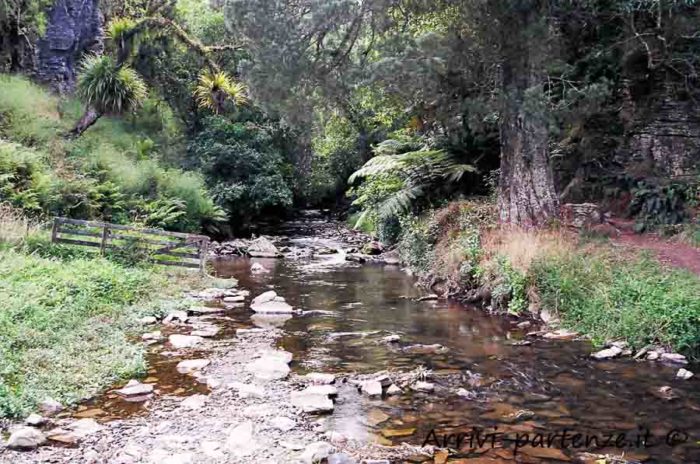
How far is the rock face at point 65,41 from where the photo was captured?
1911cm

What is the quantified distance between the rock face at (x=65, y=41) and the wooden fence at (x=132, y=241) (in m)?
10.3

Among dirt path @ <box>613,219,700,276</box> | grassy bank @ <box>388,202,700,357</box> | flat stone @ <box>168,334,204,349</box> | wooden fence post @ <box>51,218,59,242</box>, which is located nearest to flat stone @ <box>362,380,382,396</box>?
flat stone @ <box>168,334,204,349</box>

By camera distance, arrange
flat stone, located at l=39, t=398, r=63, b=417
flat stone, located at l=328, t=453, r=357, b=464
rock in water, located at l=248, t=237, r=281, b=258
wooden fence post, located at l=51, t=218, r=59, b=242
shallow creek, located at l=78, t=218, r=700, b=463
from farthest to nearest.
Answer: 1. rock in water, located at l=248, t=237, r=281, b=258
2. wooden fence post, located at l=51, t=218, r=59, b=242
3. flat stone, located at l=39, t=398, r=63, b=417
4. shallow creek, located at l=78, t=218, r=700, b=463
5. flat stone, located at l=328, t=453, r=357, b=464

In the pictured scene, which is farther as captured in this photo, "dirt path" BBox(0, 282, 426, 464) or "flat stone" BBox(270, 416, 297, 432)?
"flat stone" BBox(270, 416, 297, 432)

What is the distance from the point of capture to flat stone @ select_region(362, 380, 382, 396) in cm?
566

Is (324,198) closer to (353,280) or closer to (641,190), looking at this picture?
(353,280)

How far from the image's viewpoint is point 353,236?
70.3 ft

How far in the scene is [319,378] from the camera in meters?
6.00

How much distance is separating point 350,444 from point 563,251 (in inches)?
237

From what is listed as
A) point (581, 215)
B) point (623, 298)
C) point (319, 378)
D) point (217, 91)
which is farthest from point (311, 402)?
point (217, 91)

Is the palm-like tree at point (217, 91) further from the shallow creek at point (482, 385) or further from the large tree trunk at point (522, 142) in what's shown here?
the shallow creek at point (482, 385)

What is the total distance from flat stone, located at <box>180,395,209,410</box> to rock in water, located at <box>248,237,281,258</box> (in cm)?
1108

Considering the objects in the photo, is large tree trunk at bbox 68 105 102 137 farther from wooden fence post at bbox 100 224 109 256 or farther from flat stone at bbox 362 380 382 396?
flat stone at bbox 362 380 382 396

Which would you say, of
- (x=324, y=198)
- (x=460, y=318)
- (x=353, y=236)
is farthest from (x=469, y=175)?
(x=324, y=198)
